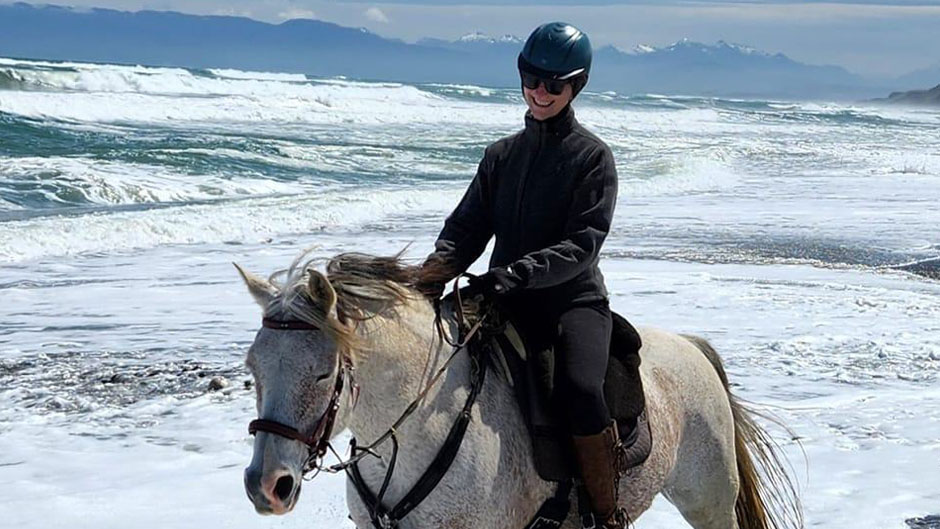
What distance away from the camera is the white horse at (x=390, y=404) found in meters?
2.65

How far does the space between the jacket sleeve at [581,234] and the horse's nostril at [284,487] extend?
34.0 inches

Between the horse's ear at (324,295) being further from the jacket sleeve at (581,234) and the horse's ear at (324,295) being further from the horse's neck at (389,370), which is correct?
the jacket sleeve at (581,234)

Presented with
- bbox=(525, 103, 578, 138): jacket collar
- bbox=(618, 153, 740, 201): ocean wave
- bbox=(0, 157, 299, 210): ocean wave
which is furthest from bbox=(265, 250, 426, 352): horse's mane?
bbox=(618, 153, 740, 201): ocean wave

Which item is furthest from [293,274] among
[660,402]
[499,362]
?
[660,402]

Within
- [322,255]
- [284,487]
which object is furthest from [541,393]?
[322,255]

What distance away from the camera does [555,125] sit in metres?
3.40

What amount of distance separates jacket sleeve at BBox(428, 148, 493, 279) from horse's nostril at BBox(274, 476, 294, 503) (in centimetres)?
107

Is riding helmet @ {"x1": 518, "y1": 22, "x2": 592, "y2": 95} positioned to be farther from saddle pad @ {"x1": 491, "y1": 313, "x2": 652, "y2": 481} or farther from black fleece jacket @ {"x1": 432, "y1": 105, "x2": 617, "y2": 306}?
saddle pad @ {"x1": 491, "y1": 313, "x2": 652, "y2": 481}

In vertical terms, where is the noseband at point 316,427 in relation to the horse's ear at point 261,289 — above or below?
below


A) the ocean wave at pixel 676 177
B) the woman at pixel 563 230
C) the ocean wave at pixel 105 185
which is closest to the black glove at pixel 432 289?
the woman at pixel 563 230

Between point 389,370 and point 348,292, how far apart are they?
24 cm

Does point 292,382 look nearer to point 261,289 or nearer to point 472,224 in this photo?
point 261,289

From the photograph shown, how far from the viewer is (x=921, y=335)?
28.8 ft

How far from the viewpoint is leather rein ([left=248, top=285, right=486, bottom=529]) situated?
270 centimetres
